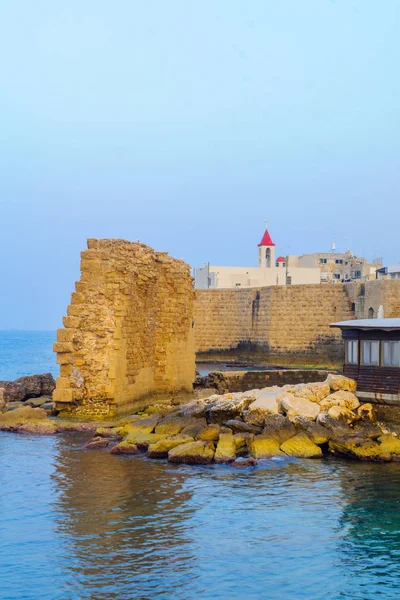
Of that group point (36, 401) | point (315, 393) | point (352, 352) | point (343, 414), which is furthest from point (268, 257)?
point (343, 414)

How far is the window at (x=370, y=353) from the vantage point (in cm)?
1543

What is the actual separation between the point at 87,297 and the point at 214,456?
5.67 meters

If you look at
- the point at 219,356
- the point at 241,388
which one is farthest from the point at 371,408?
the point at 219,356

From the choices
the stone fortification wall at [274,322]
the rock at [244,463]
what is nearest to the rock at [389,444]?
the rock at [244,463]

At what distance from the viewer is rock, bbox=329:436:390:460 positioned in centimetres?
1362

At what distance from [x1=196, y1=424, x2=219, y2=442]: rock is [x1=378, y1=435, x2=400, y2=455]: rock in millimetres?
2982

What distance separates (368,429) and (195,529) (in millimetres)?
5680

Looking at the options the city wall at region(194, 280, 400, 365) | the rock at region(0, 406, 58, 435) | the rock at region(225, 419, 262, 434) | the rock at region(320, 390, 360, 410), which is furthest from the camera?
the city wall at region(194, 280, 400, 365)

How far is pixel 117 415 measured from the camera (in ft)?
57.8

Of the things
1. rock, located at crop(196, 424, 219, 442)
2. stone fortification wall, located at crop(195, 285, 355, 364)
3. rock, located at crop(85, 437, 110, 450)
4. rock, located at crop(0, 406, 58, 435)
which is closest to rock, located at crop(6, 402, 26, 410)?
rock, located at crop(0, 406, 58, 435)

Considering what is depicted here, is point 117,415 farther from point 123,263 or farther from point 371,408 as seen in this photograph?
point 371,408

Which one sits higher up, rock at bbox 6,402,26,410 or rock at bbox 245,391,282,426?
rock at bbox 245,391,282,426

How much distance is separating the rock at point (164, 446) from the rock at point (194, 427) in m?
0.35

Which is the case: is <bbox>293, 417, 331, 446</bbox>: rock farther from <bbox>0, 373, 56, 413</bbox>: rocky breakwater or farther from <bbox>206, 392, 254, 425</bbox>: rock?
<bbox>0, 373, 56, 413</bbox>: rocky breakwater
